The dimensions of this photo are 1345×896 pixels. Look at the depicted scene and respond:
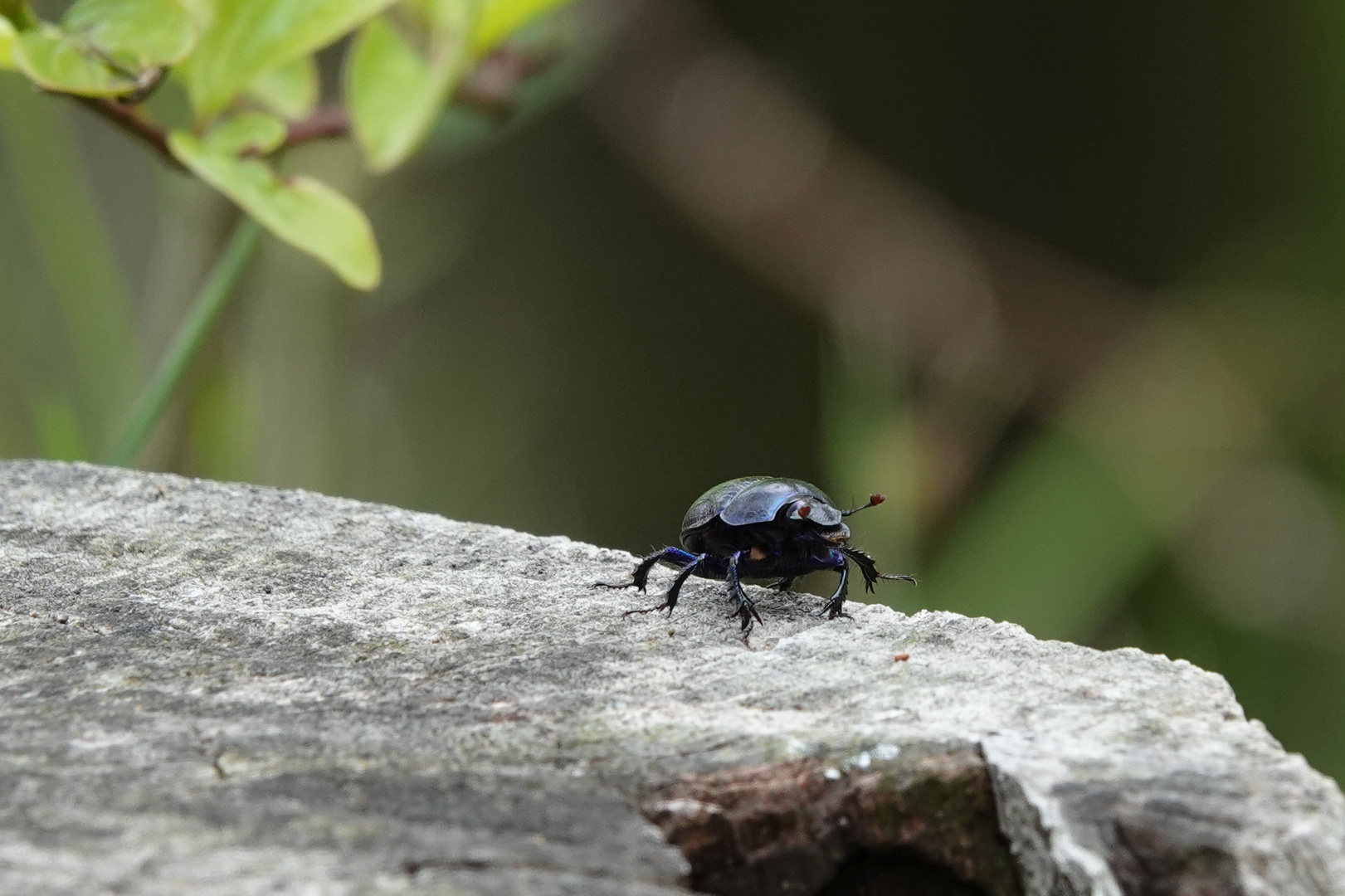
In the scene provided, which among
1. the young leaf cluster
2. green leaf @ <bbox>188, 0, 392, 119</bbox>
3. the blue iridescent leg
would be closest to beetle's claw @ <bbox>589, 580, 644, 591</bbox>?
the blue iridescent leg

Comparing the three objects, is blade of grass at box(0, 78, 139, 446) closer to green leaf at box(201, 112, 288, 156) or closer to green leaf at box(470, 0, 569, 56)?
green leaf at box(201, 112, 288, 156)

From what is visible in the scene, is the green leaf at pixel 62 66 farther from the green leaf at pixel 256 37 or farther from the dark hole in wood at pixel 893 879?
the dark hole in wood at pixel 893 879

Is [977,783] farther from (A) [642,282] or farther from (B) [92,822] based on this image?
(A) [642,282]

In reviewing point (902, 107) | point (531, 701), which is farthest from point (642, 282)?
point (531, 701)

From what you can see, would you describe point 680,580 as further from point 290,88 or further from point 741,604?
point 290,88

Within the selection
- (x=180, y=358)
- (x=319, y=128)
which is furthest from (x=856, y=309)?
(x=180, y=358)

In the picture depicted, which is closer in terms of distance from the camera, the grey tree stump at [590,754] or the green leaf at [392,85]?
the grey tree stump at [590,754]

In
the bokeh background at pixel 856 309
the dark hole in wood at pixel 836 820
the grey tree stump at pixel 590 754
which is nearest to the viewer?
the grey tree stump at pixel 590 754

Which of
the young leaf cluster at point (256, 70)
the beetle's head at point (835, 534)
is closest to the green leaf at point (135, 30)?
the young leaf cluster at point (256, 70)
